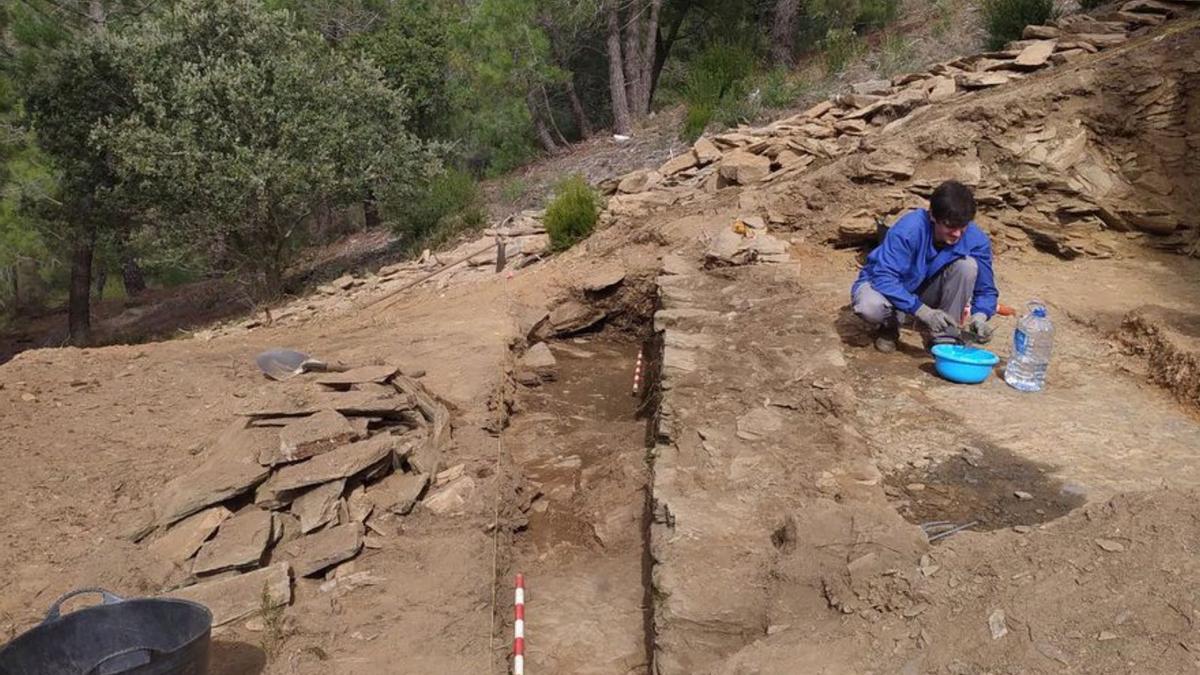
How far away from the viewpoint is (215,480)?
12.9 feet

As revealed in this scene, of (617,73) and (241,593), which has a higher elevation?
(617,73)

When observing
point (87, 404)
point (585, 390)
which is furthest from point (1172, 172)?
point (87, 404)

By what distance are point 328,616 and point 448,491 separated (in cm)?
102

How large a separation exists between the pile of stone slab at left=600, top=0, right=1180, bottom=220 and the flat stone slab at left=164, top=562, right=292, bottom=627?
5.66 m

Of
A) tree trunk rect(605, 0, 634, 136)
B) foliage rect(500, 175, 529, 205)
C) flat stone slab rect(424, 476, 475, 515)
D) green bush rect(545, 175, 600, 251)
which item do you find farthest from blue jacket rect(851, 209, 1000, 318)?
tree trunk rect(605, 0, 634, 136)

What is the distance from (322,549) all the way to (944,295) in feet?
12.1

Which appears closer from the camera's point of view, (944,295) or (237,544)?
(237,544)

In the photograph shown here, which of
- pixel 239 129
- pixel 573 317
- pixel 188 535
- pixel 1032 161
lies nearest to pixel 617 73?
pixel 239 129

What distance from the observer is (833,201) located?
7145mm

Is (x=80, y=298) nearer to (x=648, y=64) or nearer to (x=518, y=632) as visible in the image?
(x=648, y=64)

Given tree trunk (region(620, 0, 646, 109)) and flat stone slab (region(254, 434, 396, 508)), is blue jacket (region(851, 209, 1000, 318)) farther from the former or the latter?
tree trunk (region(620, 0, 646, 109))

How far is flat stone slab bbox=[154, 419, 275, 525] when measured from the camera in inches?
150

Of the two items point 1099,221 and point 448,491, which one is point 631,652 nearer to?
point 448,491

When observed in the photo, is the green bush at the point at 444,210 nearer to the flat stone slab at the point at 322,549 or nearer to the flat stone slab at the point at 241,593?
the flat stone slab at the point at 322,549
